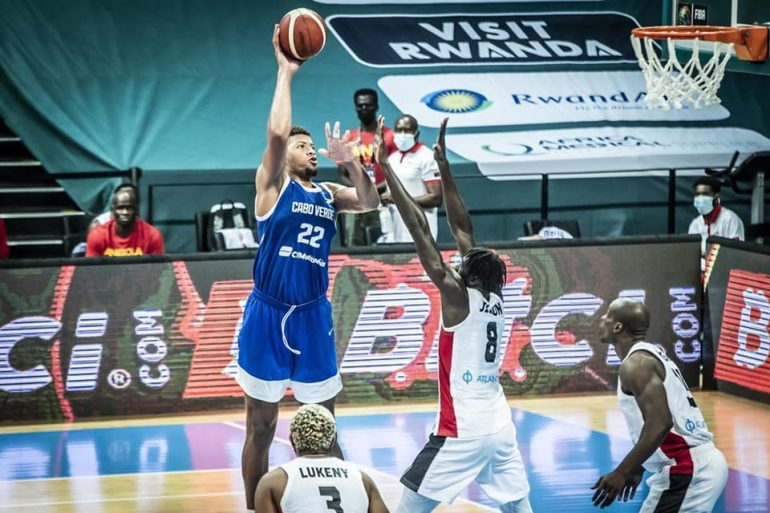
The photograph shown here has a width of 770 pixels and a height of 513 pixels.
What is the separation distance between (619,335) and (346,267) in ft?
19.2

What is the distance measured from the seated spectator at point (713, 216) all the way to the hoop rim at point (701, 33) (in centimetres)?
208

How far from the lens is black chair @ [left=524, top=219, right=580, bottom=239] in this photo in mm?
15672

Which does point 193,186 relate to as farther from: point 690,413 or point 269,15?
point 690,413

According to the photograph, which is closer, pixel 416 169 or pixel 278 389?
pixel 278 389

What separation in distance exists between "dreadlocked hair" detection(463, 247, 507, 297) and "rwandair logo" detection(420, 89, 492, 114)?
10.4 metres

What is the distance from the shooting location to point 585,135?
17344 mm

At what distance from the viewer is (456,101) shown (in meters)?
17.5

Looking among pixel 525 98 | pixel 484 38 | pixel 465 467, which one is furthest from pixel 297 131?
pixel 484 38

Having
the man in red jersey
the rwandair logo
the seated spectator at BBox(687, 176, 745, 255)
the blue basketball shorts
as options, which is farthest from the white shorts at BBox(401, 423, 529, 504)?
the rwandair logo

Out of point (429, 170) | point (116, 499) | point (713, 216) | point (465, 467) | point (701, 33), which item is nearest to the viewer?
point (465, 467)

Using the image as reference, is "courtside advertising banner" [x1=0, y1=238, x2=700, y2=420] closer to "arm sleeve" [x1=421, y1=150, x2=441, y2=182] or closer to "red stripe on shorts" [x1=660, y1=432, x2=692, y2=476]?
"arm sleeve" [x1=421, y1=150, x2=441, y2=182]

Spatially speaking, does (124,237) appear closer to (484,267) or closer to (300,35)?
(300,35)

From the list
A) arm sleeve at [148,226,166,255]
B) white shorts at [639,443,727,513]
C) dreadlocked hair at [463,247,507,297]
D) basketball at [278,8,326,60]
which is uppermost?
basketball at [278,8,326,60]

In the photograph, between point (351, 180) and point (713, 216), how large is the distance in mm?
7530
